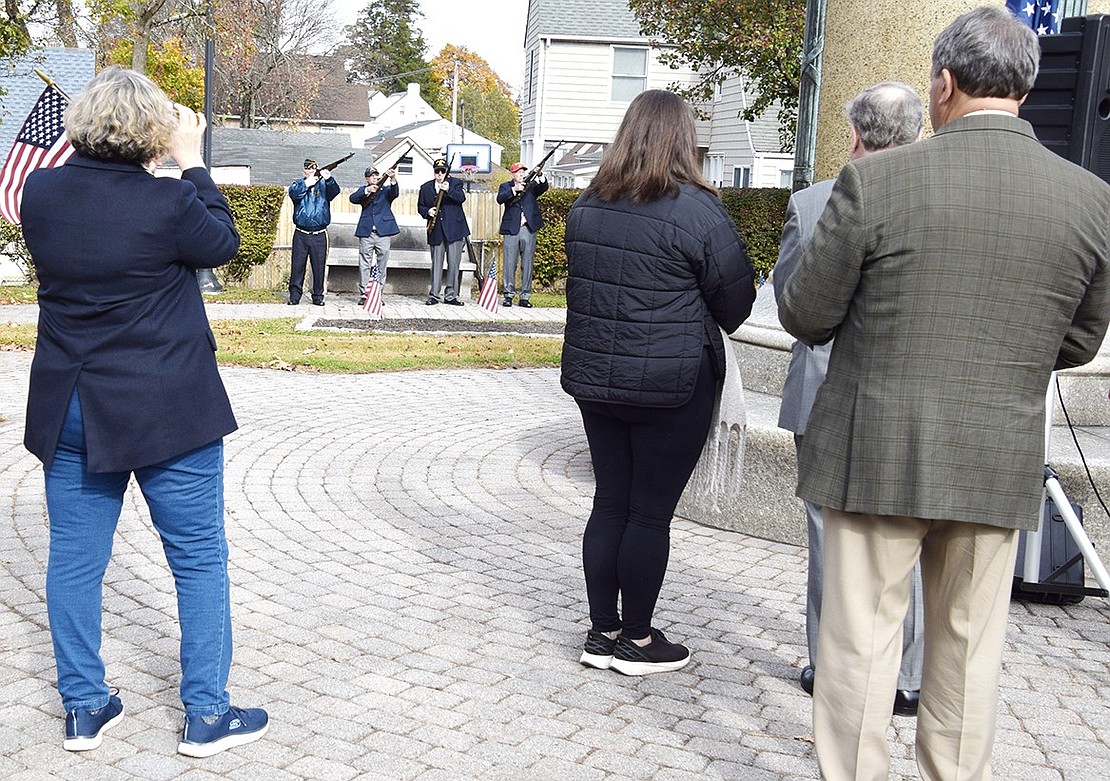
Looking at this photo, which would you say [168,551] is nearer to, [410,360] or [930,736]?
[930,736]

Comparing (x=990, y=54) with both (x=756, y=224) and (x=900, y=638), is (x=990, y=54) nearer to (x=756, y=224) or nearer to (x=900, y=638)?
(x=900, y=638)

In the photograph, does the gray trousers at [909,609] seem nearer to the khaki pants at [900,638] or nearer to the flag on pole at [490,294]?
the khaki pants at [900,638]

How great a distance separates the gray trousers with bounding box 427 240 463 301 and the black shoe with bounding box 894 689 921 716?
14810 mm

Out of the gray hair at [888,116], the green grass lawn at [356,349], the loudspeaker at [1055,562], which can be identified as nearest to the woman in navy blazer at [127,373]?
the gray hair at [888,116]

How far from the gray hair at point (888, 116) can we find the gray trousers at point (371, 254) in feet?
49.7

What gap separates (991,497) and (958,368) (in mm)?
317

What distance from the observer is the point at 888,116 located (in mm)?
3717

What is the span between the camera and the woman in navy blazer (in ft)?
11.3

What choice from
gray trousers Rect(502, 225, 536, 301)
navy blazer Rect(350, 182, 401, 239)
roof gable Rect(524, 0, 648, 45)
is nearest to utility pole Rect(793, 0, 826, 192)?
gray trousers Rect(502, 225, 536, 301)

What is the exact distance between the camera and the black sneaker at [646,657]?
14.9ft

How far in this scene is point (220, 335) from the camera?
45.5 ft

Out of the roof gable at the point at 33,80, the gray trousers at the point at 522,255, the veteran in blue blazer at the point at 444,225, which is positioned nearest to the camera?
the veteran in blue blazer at the point at 444,225

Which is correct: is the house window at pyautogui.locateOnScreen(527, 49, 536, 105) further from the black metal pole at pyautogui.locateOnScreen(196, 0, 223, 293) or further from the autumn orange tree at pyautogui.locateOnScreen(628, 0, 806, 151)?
the black metal pole at pyautogui.locateOnScreen(196, 0, 223, 293)

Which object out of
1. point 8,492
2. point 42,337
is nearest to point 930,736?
point 42,337
